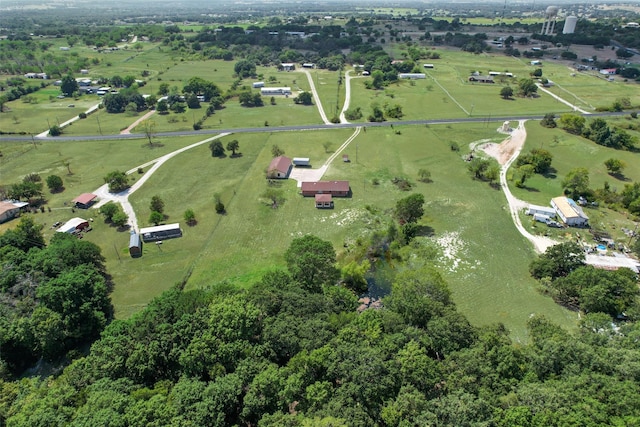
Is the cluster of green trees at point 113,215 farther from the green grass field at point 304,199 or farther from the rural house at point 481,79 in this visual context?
the rural house at point 481,79

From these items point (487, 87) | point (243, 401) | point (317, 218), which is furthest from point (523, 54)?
point (243, 401)

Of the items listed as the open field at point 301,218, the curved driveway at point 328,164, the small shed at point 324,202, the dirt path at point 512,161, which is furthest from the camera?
the small shed at point 324,202

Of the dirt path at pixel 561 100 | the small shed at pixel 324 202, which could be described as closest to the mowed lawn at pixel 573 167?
the dirt path at pixel 561 100

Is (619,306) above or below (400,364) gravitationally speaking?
below

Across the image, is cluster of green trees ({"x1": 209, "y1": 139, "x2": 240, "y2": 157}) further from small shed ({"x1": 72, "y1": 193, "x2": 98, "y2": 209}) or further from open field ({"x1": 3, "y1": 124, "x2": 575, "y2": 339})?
small shed ({"x1": 72, "y1": 193, "x2": 98, "y2": 209})

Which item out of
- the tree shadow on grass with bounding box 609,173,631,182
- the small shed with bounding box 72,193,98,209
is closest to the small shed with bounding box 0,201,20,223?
the small shed with bounding box 72,193,98,209

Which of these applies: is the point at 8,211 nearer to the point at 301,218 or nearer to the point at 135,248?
the point at 135,248

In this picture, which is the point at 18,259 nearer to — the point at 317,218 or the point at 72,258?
the point at 72,258
